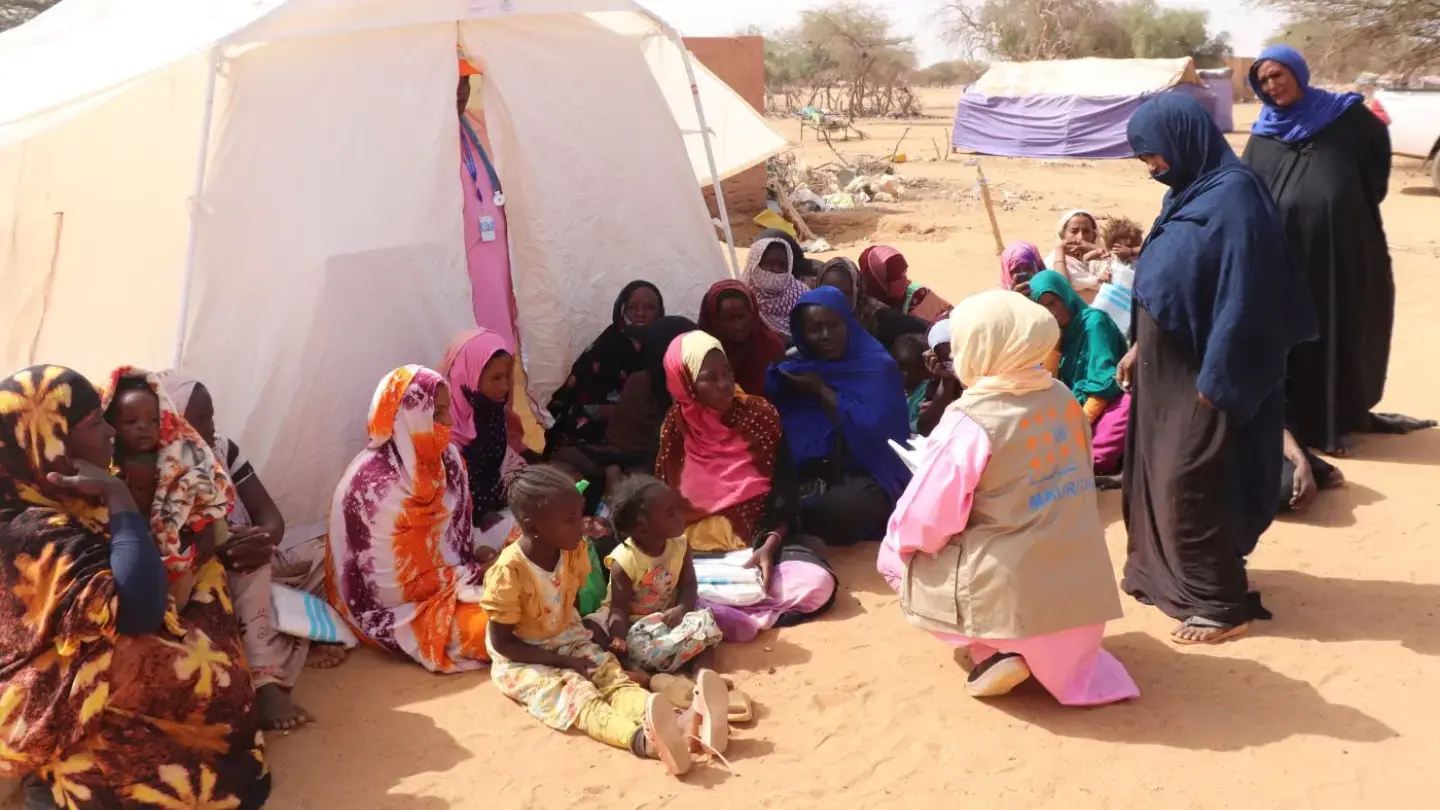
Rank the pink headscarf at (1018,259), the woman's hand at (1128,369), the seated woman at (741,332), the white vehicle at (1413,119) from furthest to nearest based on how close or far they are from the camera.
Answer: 1. the white vehicle at (1413,119)
2. the pink headscarf at (1018,259)
3. the seated woman at (741,332)
4. the woman's hand at (1128,369)

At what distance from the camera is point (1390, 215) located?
1452 cm

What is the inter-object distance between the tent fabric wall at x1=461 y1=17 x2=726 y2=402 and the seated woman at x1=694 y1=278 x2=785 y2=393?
824 millimetres

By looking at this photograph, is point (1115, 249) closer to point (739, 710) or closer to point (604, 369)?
point (604, 369)

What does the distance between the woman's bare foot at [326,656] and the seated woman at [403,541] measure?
10 cm

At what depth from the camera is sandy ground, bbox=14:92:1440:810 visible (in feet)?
10.7

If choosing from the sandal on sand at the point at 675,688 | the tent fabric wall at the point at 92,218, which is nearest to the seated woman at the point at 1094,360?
the sandal on sand at the point at 675,688

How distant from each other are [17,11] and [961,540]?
17.2 meters

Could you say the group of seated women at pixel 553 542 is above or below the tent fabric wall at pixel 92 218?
below

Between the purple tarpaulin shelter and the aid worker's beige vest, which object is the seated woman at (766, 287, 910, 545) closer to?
the aid worker's beige vest

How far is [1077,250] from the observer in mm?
6648

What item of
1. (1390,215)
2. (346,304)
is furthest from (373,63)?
(1390,215)

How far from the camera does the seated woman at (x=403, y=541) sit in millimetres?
4055

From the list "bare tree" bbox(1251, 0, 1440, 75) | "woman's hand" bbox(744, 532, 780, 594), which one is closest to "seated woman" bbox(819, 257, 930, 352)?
"woman's hand" bbox(744, 532, 780, 594)

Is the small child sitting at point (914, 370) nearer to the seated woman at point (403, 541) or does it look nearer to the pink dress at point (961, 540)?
the pink dress at point (961, 540)
